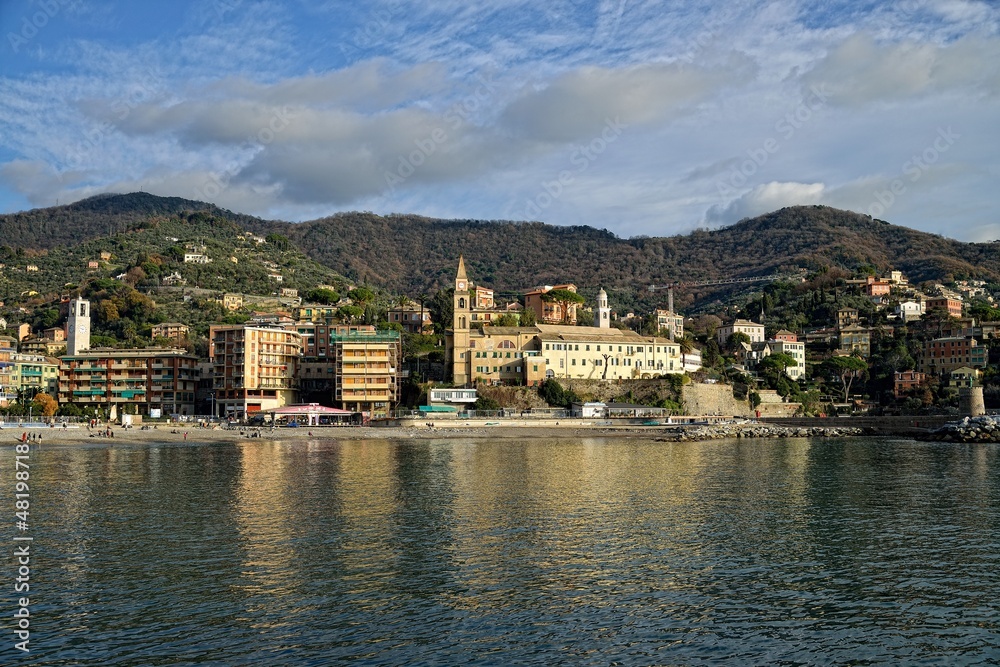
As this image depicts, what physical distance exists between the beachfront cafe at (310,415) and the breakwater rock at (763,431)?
1320 inches

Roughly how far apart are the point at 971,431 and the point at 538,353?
44.1 m

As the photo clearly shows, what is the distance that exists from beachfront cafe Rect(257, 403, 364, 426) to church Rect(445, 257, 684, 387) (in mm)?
12958

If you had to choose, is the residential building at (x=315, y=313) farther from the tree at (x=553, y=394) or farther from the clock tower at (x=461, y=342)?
the tree at (x=553, y=394)

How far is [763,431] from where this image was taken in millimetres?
86562

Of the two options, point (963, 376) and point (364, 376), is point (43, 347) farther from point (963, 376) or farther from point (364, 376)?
point (963, 376)

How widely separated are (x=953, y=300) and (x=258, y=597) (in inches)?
6204

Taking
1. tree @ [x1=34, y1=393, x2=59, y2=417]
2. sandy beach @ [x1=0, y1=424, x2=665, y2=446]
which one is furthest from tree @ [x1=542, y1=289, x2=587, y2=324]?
tree @ [x1=34, y1=393, x2=59, y2=417]

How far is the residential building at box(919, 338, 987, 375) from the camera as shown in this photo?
11594 cm

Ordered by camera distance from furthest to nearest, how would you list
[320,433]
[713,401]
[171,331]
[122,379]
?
[171,331], [713,401], [122,379], [320,433]

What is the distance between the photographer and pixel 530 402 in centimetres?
9488

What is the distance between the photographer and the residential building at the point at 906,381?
11175 centimetres

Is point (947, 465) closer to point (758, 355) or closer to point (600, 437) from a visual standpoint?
point (600, 437)

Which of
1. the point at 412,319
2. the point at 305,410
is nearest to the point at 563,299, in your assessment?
the point at 412,319

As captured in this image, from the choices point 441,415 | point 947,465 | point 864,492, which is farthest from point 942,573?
point 441,415
